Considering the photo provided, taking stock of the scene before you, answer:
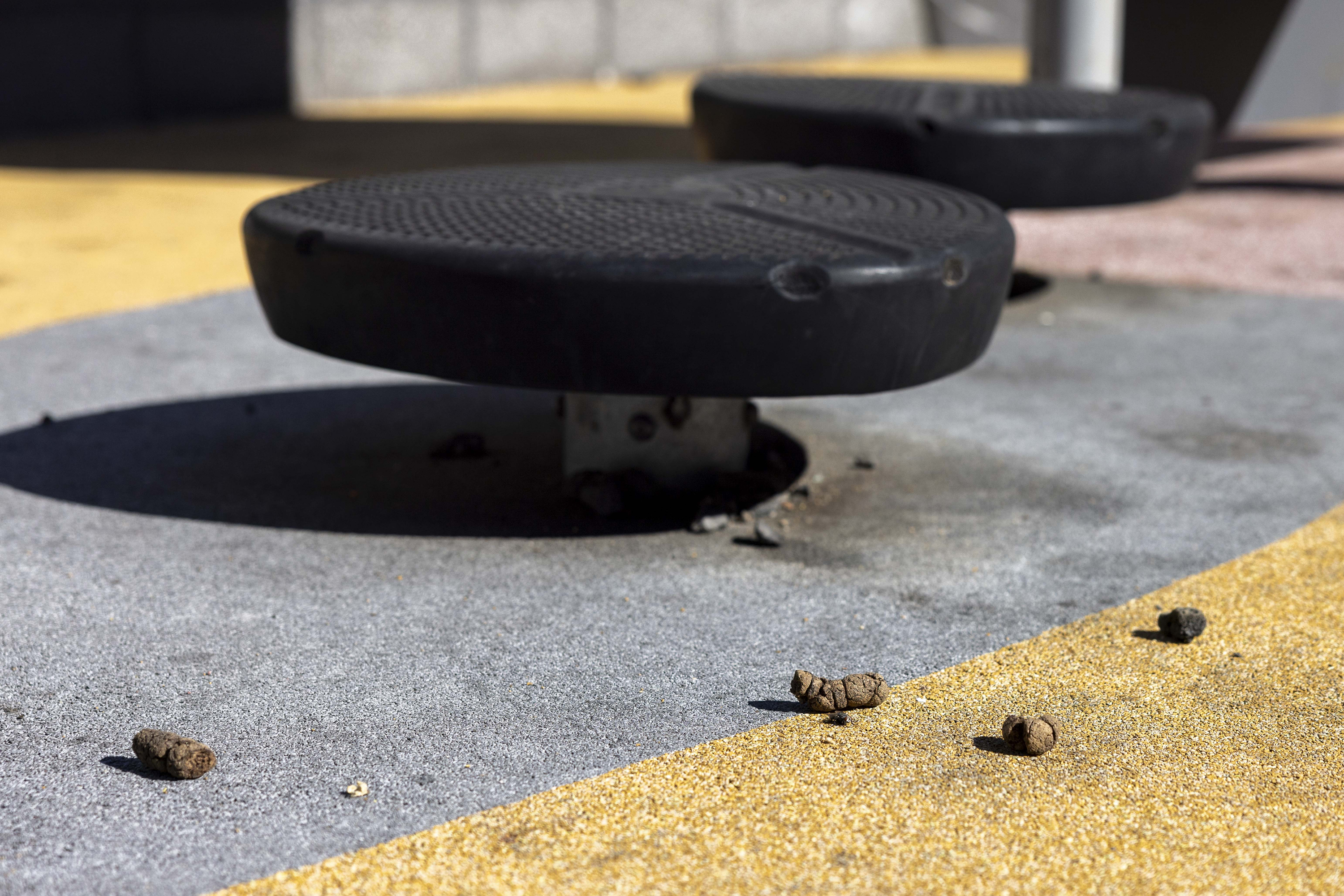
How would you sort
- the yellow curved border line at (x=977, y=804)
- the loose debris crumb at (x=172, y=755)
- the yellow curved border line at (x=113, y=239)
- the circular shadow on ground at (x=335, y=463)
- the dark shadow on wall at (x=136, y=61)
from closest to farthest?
the yellow curved border line at (x=977, y=804) → the loose debris crumb at (x=172, y=755) → the circular shadow on ground at (x=335, y=463) → the yellow curved border line at (x=113, y=239) → the dark shadow on wall at (x=136, y=61)

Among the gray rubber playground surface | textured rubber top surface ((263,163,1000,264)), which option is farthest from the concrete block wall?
textured rubber top surface ((263,163,1000,264))

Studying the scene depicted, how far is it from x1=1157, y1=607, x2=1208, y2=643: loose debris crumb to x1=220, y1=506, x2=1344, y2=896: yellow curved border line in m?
0.05

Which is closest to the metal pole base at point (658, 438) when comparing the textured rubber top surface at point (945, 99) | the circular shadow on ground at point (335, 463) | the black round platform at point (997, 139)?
the circular shadow on ground at point (335, 463)

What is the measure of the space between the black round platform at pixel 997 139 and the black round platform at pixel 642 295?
7.02ft

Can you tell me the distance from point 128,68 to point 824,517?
947cm

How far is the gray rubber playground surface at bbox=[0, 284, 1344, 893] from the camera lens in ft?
7.90

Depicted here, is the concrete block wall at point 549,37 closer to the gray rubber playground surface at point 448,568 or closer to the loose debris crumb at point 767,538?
the gray rubber playground surface at point 448,568

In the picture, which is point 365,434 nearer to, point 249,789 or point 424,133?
point 249,789

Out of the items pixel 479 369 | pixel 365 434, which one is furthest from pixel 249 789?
pixel 365 434

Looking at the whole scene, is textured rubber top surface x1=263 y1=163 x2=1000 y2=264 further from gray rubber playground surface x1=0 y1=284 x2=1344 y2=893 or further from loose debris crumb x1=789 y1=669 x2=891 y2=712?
loose debris crumb x1=789 y1=669 x2=891 y2=712

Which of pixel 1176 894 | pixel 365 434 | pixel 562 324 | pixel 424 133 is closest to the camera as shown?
pixel 1176 894

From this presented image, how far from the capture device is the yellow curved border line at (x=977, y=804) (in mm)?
2135

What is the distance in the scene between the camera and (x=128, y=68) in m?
11.5

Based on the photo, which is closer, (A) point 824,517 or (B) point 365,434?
(A) point 824,517
